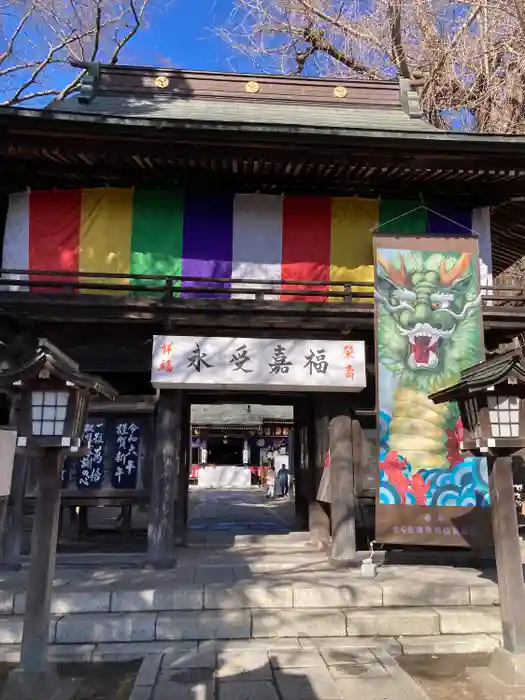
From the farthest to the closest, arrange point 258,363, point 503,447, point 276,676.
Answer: point 258,363, point 503,447, point 276,676

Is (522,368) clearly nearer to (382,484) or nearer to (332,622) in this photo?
(382,484)

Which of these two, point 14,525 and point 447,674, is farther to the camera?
Result: point 14,525

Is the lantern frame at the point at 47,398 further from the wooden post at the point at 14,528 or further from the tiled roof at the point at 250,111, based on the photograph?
the tiled roof at the point at 250,111

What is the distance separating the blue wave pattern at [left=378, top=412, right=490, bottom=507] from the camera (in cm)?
725

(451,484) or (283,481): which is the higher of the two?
(451,484)

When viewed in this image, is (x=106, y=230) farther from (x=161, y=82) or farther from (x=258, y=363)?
(x=161, y=82)

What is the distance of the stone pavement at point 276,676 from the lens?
4.48 m

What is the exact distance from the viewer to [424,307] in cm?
790

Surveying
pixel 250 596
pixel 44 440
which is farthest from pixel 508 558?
pixel 44 440

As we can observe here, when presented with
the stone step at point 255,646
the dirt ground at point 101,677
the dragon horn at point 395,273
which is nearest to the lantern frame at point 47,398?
the dirt ground at point 101,677

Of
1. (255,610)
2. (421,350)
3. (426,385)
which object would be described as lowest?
(255,610)

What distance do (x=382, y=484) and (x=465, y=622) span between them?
1.95m

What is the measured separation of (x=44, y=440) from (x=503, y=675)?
501 cm

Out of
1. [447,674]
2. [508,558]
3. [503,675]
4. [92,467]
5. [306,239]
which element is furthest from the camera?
[306,239]
